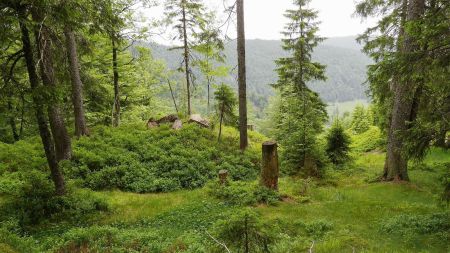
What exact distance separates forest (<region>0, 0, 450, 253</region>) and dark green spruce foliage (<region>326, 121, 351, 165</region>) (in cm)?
6

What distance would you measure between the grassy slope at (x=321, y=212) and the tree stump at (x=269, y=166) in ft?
3.39

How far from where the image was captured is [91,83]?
60.5 feet

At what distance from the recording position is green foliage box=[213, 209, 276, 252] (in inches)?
183

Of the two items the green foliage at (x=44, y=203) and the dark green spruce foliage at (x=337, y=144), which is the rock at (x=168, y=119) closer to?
the dark green spruce foliage at (x=337, y=144)

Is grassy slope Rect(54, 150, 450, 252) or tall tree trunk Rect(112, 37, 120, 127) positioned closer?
grassy slope Rect(54, 150, 450, 252)

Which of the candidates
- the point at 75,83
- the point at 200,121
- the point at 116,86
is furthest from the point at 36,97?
the point at 116,86

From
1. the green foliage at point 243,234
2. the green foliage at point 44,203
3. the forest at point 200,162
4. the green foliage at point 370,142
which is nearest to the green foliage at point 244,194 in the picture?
the forest at point 200,162

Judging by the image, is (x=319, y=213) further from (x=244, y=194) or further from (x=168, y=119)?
(x=168, y=119)

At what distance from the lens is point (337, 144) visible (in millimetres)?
19266

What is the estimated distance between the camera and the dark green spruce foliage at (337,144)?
18734mm

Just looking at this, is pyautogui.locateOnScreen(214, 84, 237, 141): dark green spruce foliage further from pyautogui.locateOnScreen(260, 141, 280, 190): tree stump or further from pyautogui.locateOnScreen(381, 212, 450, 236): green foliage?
pyautogui.locateOnScreen(381, 212, 450, 236): green foliage

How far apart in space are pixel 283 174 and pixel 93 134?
9.14 m

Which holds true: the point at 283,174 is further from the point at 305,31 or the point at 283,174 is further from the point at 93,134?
the point at 305,31

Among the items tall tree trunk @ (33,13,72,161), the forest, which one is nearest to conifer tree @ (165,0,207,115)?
the forest
